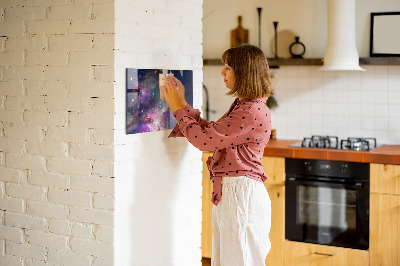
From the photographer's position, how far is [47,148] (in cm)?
279

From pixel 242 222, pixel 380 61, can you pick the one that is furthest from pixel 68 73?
pixel 380 61

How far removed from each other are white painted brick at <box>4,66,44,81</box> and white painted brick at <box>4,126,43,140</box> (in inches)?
9.4

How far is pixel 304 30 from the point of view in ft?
15.6

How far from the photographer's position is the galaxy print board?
2695 mm

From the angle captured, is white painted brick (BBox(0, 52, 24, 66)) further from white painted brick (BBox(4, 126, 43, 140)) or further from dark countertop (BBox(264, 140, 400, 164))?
dark countertop (BBox(264, 140, 400, 164))

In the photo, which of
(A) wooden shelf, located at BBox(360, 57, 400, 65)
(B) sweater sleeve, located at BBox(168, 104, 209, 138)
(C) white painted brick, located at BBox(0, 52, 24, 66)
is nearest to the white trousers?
(B) sweater sleeve, located at BBox(168, 104, 209, 138)

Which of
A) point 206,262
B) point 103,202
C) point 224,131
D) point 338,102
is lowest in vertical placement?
point 206,262

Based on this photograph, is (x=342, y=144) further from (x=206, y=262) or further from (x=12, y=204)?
(x=12, y=204)

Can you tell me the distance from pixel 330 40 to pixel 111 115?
2364 mm

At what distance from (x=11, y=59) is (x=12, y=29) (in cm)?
15

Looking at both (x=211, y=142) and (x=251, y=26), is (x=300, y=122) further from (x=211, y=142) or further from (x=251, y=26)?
(x=211, y=142)

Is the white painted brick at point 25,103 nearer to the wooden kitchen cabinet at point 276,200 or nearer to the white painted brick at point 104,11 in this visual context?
the white painted brick at point 104,11

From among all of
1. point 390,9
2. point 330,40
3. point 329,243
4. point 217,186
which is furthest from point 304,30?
point 217,186

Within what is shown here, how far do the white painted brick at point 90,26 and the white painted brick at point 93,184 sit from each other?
25.9 inches
